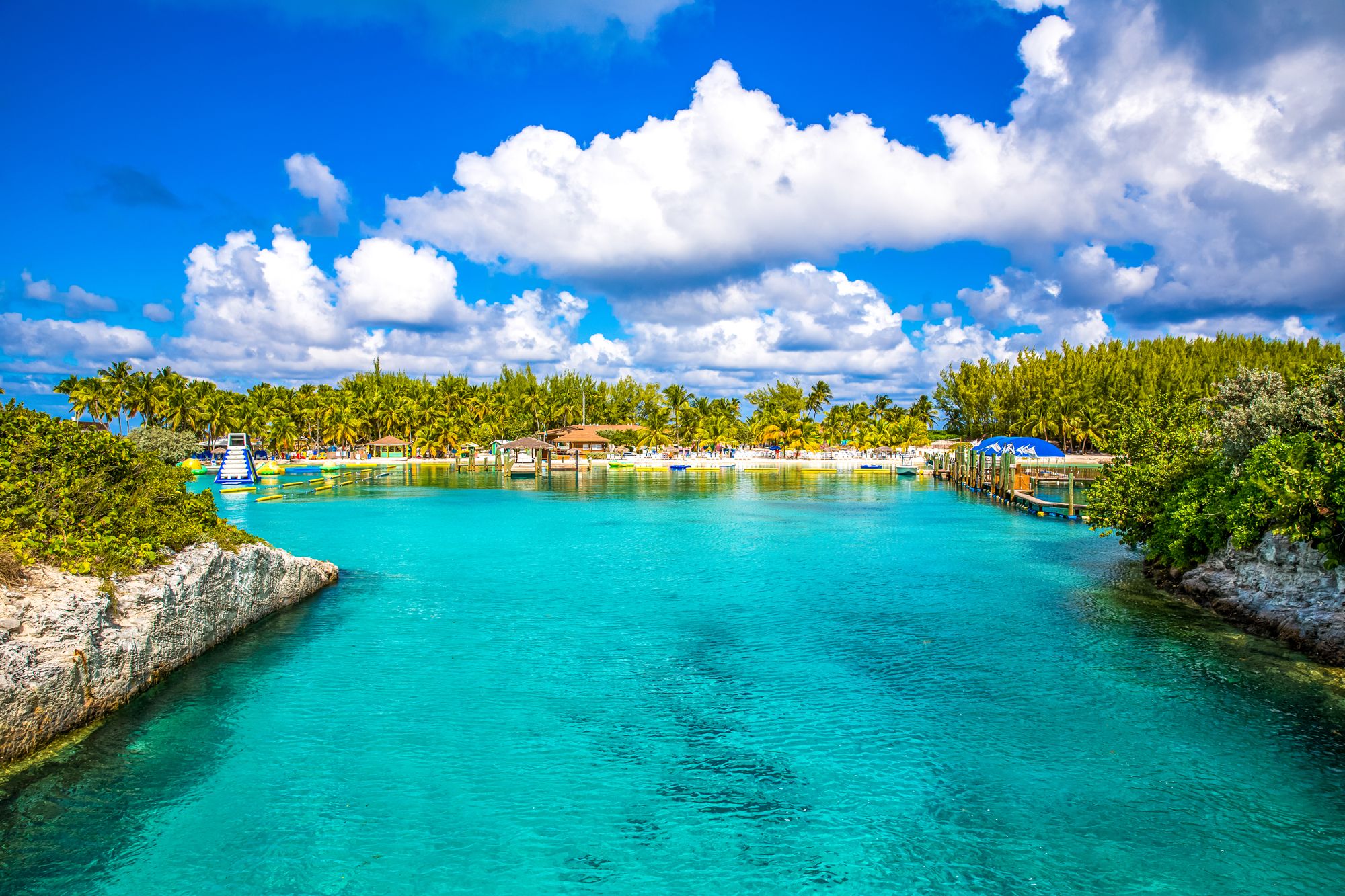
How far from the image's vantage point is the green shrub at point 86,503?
12.2 m

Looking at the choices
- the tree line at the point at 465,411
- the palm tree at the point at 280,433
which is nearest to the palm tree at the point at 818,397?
the tree line at the point at 465,411

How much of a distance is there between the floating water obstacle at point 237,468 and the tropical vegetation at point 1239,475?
5905cm

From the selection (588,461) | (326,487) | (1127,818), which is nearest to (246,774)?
(1127,818)

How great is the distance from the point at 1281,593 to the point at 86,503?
23.9 meters

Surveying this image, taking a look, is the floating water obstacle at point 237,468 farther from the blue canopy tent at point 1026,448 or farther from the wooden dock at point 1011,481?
the blue canopy tent at point 1026,448

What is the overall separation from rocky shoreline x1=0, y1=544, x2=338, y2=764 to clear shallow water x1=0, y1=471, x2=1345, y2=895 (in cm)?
48

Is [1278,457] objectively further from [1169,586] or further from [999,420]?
[999,420]

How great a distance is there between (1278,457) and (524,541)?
2583 centimetres

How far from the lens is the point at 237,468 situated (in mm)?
61188

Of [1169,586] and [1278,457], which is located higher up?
[1278,457]

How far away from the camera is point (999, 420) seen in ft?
347

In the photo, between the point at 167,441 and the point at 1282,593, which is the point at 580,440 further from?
the point at 1282,593

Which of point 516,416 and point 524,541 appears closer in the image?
point 524,541

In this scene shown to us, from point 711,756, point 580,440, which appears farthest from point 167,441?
point 711,756
